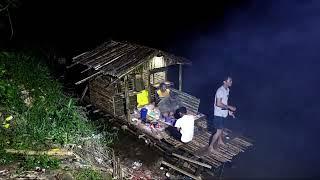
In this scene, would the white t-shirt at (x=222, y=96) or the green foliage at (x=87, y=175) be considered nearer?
the green foliage at (x=87, y=175)

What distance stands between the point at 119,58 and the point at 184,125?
396 cm

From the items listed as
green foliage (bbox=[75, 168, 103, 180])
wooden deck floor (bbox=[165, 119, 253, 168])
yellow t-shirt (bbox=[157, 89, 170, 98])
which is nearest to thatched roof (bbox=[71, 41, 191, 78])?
yellow t-shirt (bbox=[157, 89, 170, 98])

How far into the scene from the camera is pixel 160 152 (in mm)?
11172

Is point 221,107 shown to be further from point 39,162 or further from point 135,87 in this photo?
point 39,162

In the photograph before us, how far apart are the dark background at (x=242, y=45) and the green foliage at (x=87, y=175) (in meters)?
4.50

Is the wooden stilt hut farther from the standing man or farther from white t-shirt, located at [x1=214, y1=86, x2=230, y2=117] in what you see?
white t-shirt, located at [x1=214, y1=86, x2=230, y2=117]

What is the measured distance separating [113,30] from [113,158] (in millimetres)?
17375

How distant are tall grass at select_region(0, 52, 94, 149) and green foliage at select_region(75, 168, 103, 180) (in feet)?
4.83

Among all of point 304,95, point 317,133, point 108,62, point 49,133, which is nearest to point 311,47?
point 304,95

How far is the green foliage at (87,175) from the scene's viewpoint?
8069 mm

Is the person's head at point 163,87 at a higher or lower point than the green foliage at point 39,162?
higher

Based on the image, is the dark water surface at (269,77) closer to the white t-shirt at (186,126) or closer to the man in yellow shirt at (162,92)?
the white t-shirt at (186,126)

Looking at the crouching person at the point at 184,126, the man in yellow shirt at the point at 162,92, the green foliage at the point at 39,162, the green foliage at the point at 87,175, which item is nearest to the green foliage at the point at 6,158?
the green foliage at the point at 39,162

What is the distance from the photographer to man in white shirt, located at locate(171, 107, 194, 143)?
10.7 metres
